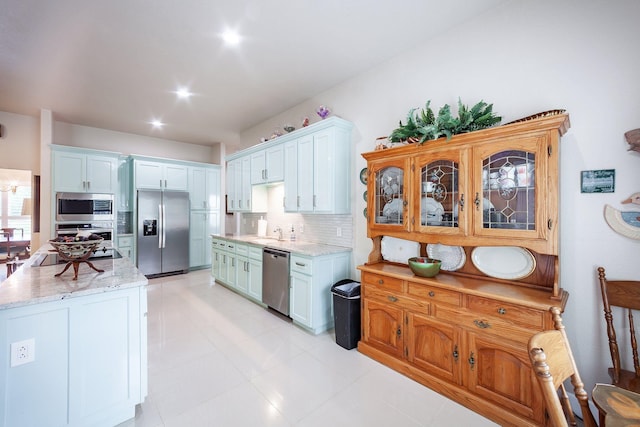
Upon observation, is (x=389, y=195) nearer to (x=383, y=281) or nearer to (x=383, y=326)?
(x=383, y=281)

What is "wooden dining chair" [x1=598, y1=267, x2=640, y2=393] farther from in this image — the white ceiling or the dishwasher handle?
the dishwasher handle

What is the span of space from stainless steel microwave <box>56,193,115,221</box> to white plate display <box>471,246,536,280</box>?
6081mm

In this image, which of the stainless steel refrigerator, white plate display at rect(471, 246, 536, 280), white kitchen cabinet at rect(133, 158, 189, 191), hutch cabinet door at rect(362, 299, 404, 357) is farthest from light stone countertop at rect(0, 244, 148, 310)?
white kitchen cabinet at rect(133, 158, 189, 191)

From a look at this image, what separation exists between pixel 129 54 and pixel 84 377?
304 centimetres

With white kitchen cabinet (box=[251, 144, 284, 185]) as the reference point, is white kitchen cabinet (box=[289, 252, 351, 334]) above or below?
below

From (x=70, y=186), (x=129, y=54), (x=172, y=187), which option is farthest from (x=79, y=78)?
(x=172, y=187)

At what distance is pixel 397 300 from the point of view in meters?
2.35

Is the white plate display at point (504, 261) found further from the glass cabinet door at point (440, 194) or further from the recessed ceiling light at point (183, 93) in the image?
the recessed ceiling light at point (183, 93)

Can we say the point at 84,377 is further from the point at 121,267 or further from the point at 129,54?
the point at 129,54

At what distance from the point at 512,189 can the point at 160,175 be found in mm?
6168

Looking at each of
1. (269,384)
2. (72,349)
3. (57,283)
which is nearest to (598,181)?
(269,384)

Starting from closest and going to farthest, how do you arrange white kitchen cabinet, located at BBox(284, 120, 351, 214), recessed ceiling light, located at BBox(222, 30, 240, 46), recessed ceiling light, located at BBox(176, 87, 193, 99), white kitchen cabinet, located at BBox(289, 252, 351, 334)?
recessed ceiling light, located at BBox(222, 30, 240, 46), white kitchen cabinet, located at BBox(289, 252, 351, 334), white kitchen cabinet, located at BBox(284, 120, 351, 214), recessed ceiling light, located at BBox(176, 87, 193, 99)

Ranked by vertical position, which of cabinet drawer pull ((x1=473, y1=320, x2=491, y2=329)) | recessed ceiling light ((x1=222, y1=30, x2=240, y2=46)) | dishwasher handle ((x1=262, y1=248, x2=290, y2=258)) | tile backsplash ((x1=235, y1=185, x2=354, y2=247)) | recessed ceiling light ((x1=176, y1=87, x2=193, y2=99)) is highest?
recessed ceiling light ((x1=176, y1=87, x2=193, y2=99))

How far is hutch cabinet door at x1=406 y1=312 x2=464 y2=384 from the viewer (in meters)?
1.97
